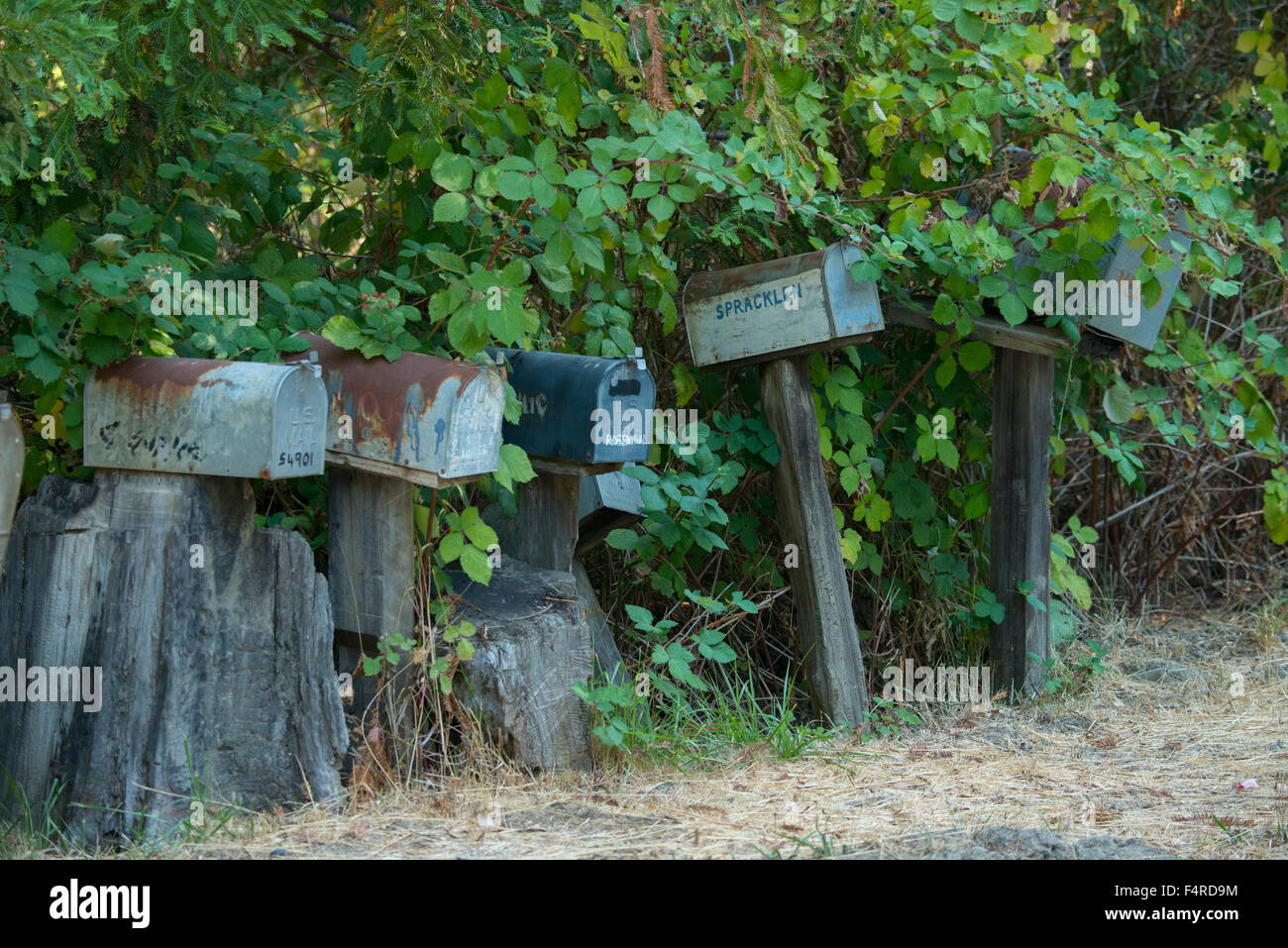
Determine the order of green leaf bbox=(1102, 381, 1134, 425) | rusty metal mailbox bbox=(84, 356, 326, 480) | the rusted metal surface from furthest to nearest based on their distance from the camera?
green leaf bbox=(1102, 381, 1134, 425) → the rusted metal surface → rusty metal mailbox bbox=(84, 356, 326, 480)

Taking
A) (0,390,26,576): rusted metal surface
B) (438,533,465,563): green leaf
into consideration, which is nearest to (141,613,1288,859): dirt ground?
(438,533,465,563): green leaf

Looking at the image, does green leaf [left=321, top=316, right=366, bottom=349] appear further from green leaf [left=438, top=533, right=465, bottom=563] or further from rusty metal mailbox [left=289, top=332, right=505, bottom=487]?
green leaf [left=438, top=533, right=465, bottom=563]

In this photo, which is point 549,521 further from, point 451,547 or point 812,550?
point 812,550

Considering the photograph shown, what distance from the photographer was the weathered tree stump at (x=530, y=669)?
10.0 ft

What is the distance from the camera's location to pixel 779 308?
3738 millimetres

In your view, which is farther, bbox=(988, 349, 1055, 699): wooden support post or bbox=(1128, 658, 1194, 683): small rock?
bbox=(1128, 658, 1194, 683): small rock

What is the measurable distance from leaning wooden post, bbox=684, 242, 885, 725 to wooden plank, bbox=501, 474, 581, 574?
737mm

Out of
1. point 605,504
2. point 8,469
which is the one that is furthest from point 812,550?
point 8,469

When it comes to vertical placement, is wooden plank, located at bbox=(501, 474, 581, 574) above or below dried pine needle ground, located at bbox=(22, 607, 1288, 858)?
above

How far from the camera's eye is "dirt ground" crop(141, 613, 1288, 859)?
8.66 feet

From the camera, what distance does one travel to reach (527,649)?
3.09m

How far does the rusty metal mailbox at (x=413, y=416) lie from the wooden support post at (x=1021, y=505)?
2.16 m

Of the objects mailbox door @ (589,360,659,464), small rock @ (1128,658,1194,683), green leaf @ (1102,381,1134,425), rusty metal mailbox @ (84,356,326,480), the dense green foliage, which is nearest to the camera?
rusty metal mailbox @ (84,356,326,480)

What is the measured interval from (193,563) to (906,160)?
9.04 ft
